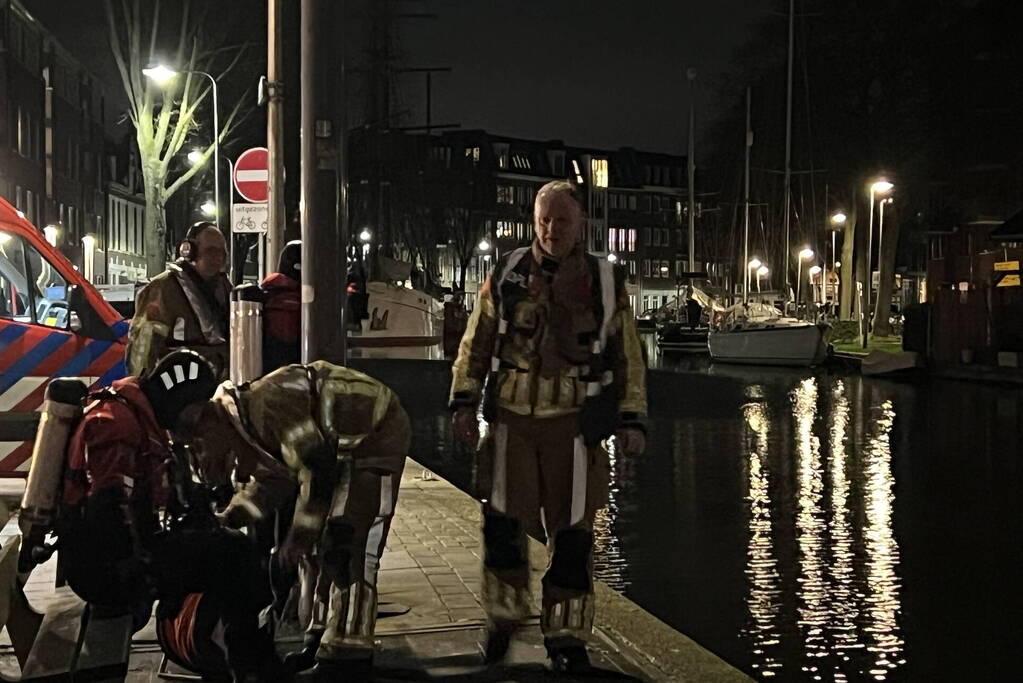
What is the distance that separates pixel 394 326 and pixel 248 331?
2586 cm

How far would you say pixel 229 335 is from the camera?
27.4 feet

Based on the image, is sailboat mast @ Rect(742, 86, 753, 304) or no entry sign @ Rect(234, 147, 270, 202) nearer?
no entry sign @ Rect(234, 147, 270, 202)

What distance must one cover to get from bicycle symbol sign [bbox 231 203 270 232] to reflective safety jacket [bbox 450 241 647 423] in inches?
305

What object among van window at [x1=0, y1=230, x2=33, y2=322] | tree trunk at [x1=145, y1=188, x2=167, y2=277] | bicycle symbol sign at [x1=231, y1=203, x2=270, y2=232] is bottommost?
van window at [x1=0, y1=230, x2=33, y2=322]

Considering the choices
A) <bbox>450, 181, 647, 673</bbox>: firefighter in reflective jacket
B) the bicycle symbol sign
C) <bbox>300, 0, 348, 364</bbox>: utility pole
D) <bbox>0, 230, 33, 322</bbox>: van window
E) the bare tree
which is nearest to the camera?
<bbox>450, 181, 647, 673</bbox>: firefighter in reflective jacket

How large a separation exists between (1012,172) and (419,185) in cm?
3290

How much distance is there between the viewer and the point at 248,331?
747 centimetres

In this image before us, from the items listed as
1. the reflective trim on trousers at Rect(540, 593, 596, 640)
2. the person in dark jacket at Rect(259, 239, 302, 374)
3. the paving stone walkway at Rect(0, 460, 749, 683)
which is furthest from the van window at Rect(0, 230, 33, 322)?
the reflective trim on trousers at Rect(540, 593, 596, 640)

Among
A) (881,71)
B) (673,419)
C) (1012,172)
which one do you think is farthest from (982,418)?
(1012,172)

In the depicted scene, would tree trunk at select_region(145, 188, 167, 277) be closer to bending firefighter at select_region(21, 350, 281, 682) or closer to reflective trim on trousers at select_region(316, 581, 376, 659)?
reflective trim on trousers at select_region(316, 581, 376, 659)

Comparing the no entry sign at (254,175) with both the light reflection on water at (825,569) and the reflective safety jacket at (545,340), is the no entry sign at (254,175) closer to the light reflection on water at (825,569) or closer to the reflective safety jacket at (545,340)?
the light reflection on water at (825,569)

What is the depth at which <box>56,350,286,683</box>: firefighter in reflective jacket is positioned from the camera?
4344 mm

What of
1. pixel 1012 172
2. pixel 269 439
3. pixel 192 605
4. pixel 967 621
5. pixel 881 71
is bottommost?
pixel 967 621

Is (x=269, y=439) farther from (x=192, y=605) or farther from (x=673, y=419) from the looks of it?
(x=673, y=419)
